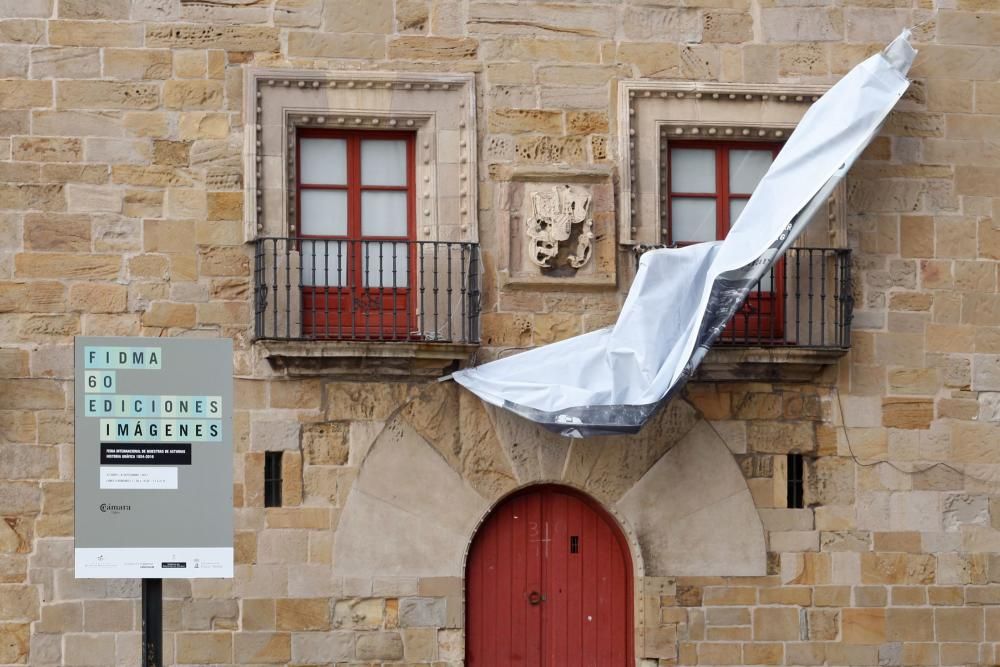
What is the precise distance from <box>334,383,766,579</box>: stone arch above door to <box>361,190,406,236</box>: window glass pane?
1.12m

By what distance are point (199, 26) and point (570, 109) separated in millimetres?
2503

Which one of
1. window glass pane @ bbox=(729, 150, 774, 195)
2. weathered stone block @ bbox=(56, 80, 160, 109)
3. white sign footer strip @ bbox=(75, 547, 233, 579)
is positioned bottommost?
white sign footer strip @ bbox=(75, 547, 233, 579)

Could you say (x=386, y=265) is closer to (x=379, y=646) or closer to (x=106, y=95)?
(x=106, y=95)

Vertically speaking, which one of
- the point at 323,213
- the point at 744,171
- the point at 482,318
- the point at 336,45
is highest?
the point at 336,45

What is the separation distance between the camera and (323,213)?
1138 cm

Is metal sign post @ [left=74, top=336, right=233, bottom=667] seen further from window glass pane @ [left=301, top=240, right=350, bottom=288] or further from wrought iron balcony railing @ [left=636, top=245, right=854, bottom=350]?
wrought iron balcony railing @ [left=636, top=245, right=854, bottom=350]

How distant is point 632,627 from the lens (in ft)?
37.5

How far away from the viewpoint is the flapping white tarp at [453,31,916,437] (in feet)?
34.7

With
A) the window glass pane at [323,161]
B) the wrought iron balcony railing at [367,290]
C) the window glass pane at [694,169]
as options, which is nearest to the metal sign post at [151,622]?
the wrought iron balcony railing at [367,290]

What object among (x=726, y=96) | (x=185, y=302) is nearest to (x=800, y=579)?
(x=726, y=96)

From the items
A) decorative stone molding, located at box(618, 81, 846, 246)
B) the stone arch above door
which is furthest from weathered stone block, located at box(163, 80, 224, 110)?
decorative stone molding, located at box(618, 81, 846, 246)

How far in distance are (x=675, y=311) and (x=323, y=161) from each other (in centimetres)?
258

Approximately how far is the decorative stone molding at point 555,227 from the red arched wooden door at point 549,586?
1.44 metres

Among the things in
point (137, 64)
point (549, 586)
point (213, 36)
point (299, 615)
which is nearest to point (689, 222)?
point (549, 586)
